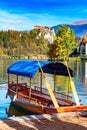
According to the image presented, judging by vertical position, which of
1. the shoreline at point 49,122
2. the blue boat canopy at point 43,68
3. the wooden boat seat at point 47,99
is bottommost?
the wooden boat seat at point 47,99

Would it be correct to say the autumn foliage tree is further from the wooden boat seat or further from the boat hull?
the boat hull

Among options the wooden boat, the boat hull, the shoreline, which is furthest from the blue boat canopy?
the shoreline

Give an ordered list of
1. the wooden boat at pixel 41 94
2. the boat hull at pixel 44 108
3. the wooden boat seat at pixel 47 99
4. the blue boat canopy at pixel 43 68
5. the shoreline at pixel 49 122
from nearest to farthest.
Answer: the shoreline at pixel 49 122 → the boat hull at pixel 44 108 → the wooden boat at pixel 41 94 → the wooden boat seat at pixel 47 99 → the blue boat canopy at pixel 43 68

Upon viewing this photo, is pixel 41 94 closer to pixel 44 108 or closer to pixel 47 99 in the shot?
pixel 47 99

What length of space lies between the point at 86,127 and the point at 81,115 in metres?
1.84

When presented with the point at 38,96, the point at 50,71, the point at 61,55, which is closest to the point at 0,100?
the point at 38,96

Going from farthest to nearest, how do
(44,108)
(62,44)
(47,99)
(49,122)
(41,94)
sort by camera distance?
1. (62,44)
2. (41,94)
3. (47,99)
4. (44,108)
5. (49,122)

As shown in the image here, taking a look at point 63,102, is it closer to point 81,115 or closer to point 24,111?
point 24,111

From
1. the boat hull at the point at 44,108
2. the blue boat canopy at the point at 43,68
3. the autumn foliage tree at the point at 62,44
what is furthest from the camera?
the autumn foliage tree at the point at 62,44

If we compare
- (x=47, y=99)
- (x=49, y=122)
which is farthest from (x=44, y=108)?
Answer: (x=49, y=122)

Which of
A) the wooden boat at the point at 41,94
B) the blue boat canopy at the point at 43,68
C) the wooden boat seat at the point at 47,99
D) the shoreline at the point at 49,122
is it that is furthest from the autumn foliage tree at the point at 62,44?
the shoreline at the point at 49,122

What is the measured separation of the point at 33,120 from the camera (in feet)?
46.9

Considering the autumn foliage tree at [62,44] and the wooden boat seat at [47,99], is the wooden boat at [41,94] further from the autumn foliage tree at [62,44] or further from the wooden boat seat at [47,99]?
the autumn foliage tree at [62,44]

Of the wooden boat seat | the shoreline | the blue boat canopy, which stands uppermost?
the blue boat canopy
